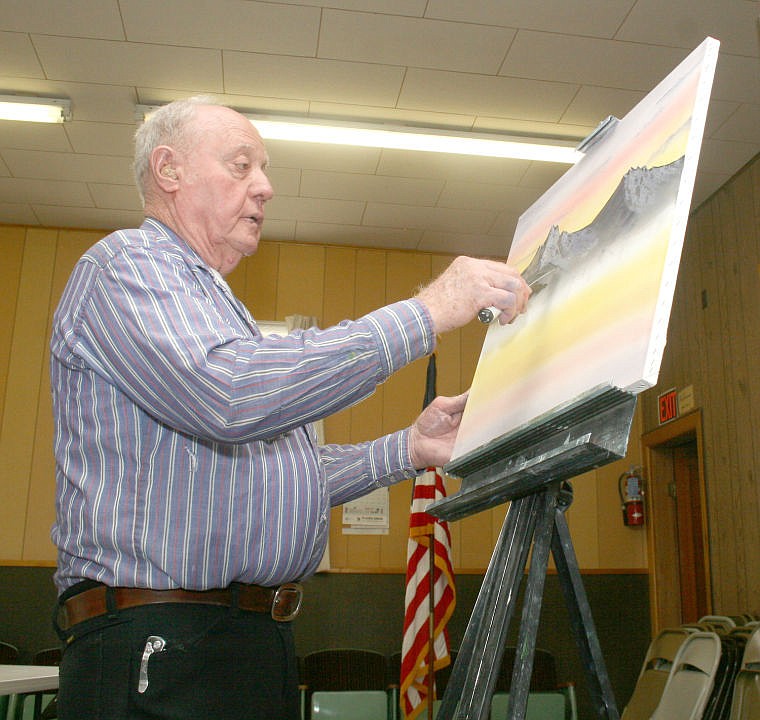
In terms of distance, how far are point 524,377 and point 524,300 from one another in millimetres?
186

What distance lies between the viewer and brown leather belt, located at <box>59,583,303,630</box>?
123cm

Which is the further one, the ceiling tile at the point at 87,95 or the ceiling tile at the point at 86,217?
the ceiling tile at the point at 86,217

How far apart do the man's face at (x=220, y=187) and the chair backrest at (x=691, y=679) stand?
2898mm

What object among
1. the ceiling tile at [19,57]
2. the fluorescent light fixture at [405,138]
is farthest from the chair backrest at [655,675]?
the ceiling tile at [19,57]

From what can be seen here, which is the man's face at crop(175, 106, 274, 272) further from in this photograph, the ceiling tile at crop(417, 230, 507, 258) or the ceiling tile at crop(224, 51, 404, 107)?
the ceiling tile at crop(417, 230, 507, 258)

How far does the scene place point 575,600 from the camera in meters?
1.55

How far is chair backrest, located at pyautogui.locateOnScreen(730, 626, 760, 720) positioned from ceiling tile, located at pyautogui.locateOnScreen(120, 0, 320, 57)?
3387 millimetres

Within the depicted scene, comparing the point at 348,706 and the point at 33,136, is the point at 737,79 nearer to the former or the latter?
the point at 348,706

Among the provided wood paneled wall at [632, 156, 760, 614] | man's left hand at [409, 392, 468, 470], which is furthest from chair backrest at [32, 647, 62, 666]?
man's left hand at [409, 392, 468, 470]

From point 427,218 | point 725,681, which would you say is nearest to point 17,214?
point 427,218

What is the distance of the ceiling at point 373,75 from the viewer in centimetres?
392

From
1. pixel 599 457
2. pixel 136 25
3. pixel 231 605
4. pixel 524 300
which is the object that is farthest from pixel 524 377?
pixel 136 25

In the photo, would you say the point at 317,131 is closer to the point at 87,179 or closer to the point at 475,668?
the point at 87,179

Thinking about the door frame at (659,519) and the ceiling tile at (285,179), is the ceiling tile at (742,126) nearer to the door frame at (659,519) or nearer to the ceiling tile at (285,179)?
the door frame at (659,519)
